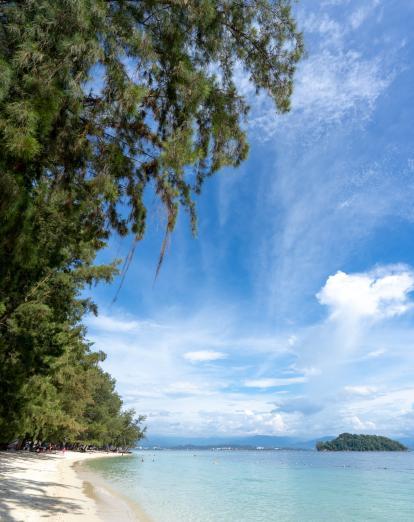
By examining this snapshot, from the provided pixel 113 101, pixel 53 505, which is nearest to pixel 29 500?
pixel 53 505

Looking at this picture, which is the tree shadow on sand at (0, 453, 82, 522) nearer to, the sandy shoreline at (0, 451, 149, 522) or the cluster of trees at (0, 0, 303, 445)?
the sandy shoreline at (0, 451, 149, 522)

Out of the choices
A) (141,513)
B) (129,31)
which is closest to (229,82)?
(129,31)

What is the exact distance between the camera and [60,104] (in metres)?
4.71

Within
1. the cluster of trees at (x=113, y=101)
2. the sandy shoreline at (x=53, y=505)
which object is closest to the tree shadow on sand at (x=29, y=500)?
the sandy shoreline at (x=53, y=505)

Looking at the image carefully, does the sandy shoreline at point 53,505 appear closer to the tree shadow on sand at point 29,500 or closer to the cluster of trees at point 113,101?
the tree shadow on sand at point 29,500

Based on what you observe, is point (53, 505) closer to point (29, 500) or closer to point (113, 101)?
point (29, 500)

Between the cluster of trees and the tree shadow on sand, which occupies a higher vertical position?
the cluster of trees

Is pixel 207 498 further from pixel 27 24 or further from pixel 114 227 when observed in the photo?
pixel 27 24

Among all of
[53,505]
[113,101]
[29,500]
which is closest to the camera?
[113,101]

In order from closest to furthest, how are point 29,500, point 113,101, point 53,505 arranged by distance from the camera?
point 113,101 < point 29,500 < point 53,505

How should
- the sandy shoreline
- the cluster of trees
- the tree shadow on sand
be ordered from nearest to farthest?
the cluster of trees < the sandy shoreline < the tree shadow on sand

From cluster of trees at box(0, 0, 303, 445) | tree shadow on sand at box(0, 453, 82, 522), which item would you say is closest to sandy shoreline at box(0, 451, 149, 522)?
tree shadow on sand at box(0, 453, 82, 522)

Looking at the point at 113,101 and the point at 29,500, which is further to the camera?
the point at 29,500

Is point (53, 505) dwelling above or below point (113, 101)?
below
